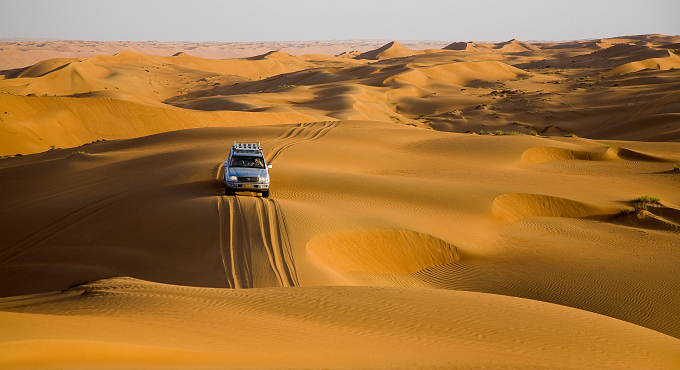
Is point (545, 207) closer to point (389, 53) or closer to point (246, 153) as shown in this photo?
point (246, 153)

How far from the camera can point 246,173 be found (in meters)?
13.9

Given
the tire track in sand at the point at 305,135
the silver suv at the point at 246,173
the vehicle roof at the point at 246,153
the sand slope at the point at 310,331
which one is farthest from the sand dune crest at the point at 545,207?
the tire track in sand at the point at 305,135

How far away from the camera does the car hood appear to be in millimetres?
13852

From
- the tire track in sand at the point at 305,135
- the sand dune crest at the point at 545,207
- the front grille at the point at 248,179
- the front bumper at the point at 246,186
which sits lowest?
the sand dune crest at the point at 545,207

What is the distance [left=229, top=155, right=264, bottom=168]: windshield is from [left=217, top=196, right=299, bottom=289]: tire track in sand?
4.08 feet

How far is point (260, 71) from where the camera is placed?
3780 inches

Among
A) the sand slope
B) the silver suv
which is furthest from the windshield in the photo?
the sand slope

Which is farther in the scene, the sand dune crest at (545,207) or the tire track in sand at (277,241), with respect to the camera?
the sand dune crest at (545,207)

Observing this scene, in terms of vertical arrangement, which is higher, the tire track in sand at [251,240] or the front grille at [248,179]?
the front grille at [248,179]

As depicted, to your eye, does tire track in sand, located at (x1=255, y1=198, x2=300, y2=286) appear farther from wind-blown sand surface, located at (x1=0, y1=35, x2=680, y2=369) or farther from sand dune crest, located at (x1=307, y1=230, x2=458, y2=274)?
sand dune crest, located at (x1=307, y1=230, x2=458, y2=274)

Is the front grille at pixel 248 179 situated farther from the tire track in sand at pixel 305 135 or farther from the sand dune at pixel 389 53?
the sand dune at pixel 389 53

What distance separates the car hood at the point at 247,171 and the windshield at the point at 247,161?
253 mm

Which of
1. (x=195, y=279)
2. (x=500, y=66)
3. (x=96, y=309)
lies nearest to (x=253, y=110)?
(x=195, y=279)

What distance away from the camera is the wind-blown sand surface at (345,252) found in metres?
6.32
